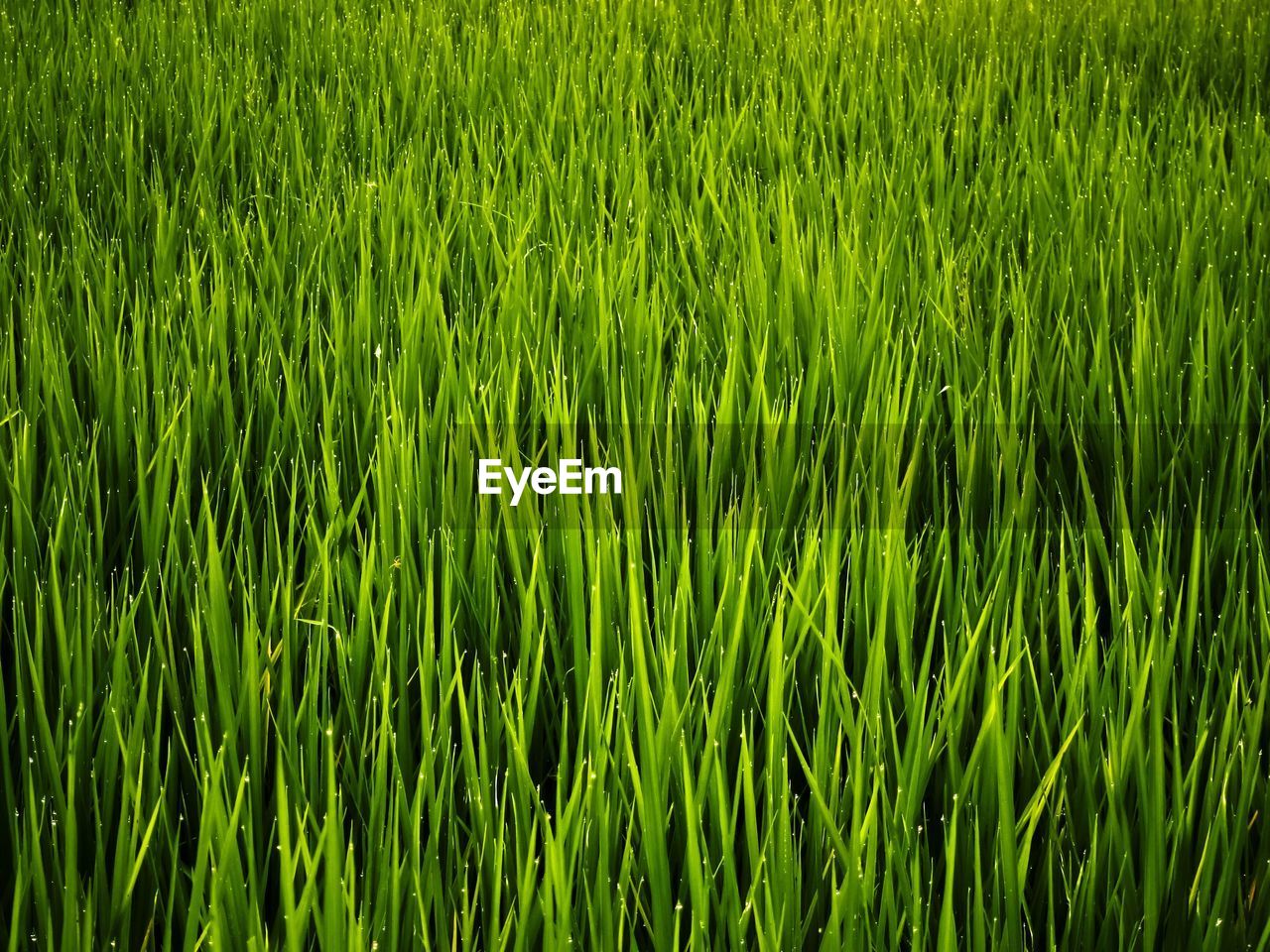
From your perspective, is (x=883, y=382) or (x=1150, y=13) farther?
(x=1150, y=13)

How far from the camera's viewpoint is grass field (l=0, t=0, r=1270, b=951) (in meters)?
0.74

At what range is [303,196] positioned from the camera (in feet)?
6.30

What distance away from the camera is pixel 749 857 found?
0.77 meters

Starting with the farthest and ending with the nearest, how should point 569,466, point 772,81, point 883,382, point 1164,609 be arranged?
point 772,81 → point 883,382 → point 569,466 → point 1164,609

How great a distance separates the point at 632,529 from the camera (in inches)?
39.5

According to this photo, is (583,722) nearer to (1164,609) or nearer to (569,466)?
(569,466)

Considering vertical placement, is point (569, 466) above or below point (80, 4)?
below

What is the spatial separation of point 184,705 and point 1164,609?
813 mm

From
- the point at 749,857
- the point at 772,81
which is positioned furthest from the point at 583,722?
the point at 772,81

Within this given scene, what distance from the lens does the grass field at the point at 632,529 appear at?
74 centimetres

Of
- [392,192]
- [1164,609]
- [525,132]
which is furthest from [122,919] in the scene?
[525,132]

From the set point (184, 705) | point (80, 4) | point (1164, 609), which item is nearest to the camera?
point (184, 705)

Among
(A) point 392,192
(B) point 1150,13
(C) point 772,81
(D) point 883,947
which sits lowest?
(D) point 883,947

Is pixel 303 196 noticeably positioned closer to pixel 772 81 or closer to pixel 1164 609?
pixel 772 81
